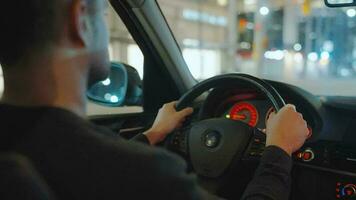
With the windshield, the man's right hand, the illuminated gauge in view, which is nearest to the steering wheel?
the man's right hand

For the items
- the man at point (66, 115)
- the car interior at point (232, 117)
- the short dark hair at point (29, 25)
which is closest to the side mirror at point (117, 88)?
the car interior at point (232, 117)

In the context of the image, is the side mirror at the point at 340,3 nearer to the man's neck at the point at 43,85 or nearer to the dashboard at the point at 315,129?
the dashboard at the point at 315,129

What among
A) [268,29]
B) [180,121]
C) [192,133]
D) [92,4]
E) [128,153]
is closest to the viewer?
A: [128,153]

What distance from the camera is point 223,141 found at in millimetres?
2020

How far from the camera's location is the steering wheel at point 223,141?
2.00 meters

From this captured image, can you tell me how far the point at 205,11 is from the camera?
15977 millimetres

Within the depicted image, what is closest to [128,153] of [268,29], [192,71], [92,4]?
[92,4]

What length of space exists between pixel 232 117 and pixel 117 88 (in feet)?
2.58

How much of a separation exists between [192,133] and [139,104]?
1033 mm

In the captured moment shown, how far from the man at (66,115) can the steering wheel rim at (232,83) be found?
0.84 metres

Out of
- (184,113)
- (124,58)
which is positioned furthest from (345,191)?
(124,58)

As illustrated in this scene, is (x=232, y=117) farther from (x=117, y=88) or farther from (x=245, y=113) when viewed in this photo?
(x=117, y=88)

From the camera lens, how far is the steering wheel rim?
1.91m

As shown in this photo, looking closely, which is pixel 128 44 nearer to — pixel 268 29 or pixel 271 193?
pixel 271 193
